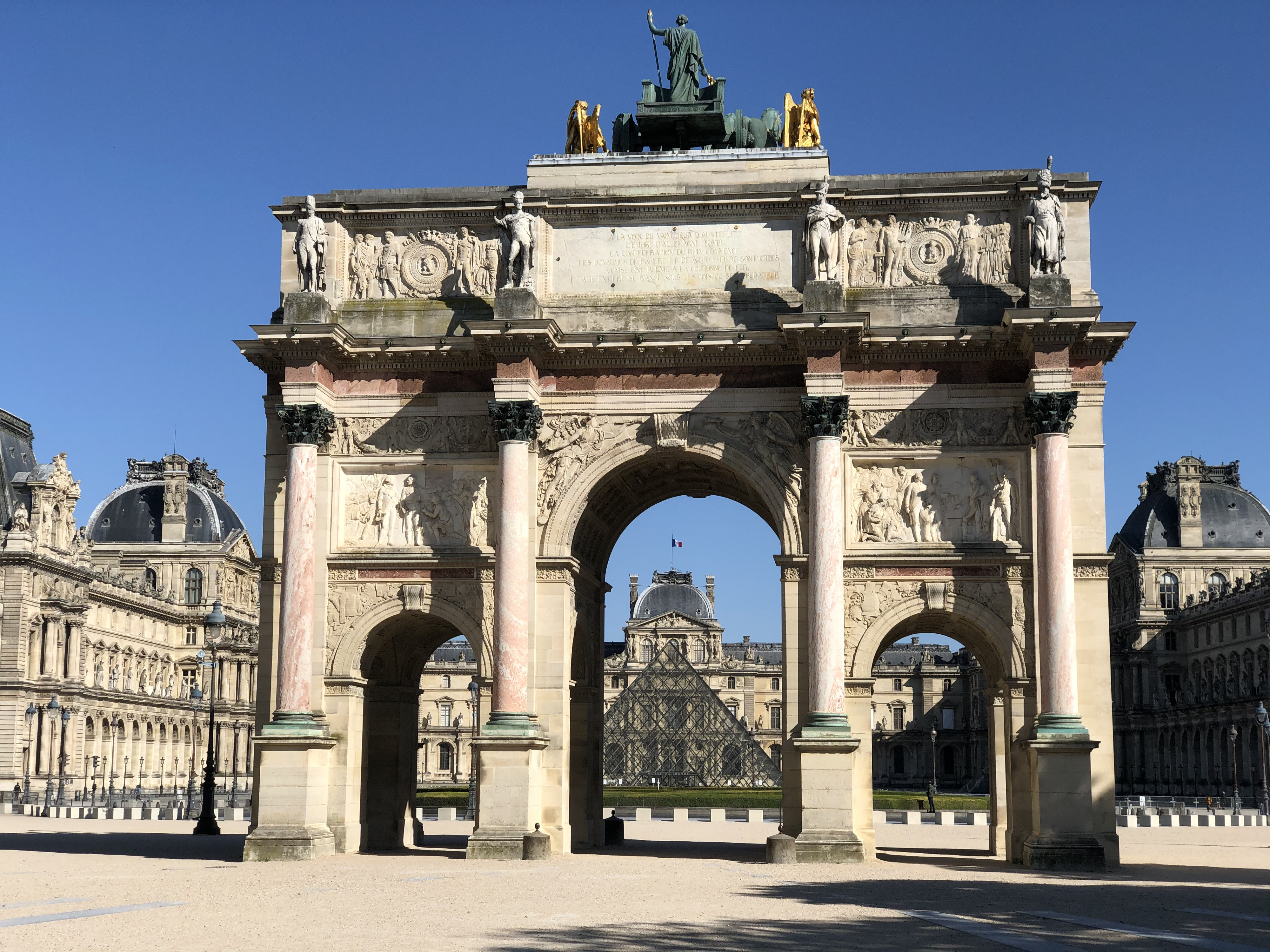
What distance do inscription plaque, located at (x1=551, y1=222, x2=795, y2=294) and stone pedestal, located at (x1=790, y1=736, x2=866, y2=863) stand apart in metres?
9.84

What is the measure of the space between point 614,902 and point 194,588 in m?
107

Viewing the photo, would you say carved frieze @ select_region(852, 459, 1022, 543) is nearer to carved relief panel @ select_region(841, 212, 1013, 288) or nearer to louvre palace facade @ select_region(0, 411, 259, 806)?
carved relief panel @ select_region(841, 212, 1013, 288)

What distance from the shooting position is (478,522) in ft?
105

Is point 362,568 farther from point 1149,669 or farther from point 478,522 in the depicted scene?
point 1149,669

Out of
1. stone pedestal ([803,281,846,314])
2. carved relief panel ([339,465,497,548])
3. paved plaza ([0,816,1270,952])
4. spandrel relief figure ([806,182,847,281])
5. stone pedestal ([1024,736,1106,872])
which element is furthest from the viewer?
carved relief panel ([339,465,497,548])

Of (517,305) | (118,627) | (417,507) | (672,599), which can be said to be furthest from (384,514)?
(672,599)

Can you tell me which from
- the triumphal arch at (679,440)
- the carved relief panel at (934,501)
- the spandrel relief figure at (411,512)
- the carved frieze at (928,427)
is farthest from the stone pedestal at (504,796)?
the carved frieze at (928,427)

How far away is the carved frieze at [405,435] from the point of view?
1280 inches

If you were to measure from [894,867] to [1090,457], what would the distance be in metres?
9.36

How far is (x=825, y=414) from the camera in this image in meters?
30.6

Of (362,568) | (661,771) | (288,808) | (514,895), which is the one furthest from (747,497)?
(661,771)

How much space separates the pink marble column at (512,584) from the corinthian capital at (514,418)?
0.13m

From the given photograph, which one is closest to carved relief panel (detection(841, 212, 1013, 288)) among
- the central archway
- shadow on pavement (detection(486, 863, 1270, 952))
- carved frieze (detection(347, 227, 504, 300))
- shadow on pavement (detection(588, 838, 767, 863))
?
the central archway

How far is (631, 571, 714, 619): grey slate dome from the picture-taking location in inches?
6053
